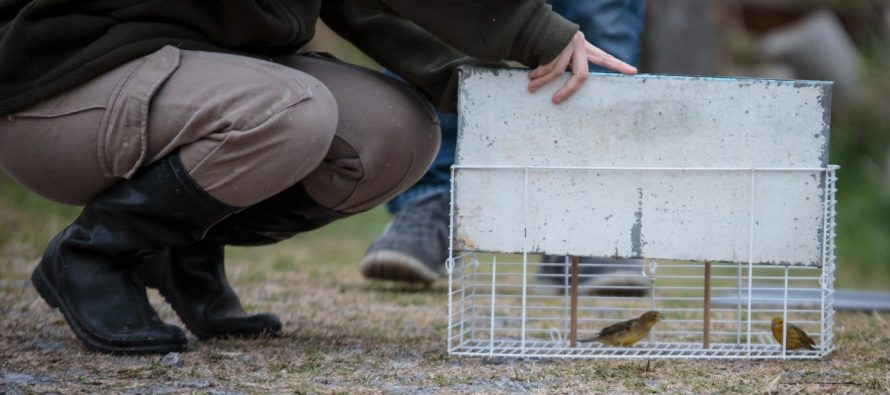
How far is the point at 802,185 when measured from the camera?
2.04m

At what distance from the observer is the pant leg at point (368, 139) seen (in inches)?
87.6

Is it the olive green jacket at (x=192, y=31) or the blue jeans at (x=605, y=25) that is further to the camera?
the blue jeans at (x=605, y=25)

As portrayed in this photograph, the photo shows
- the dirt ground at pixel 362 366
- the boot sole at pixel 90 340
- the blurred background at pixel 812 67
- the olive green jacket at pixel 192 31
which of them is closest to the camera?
the dirt ground at pixel 362 366

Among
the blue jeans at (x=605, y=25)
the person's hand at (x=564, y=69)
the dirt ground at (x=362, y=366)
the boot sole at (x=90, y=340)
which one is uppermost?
the blue jeans at (x=605, y=25)

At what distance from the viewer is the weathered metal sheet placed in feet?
6.70

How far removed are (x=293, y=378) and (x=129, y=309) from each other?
41 centimetres

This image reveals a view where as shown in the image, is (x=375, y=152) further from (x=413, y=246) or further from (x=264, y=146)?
(x=413, y=246)

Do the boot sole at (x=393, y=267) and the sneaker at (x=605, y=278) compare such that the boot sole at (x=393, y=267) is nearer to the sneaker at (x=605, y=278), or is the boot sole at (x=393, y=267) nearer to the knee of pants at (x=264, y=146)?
the sneaker at (x=605, y=278)

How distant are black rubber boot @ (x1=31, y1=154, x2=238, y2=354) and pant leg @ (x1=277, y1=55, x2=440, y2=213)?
0.84 ft

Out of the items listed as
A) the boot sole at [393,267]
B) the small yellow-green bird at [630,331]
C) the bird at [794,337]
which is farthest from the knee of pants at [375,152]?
the boot sole at [393,267]

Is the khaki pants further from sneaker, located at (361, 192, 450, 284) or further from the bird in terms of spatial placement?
sneaker, located at (361, 192, 450, 284)

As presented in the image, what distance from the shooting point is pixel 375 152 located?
7.32 feet

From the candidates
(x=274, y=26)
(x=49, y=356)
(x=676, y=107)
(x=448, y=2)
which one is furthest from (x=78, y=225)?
(x=676, y=107)

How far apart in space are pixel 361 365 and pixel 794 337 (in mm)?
860
